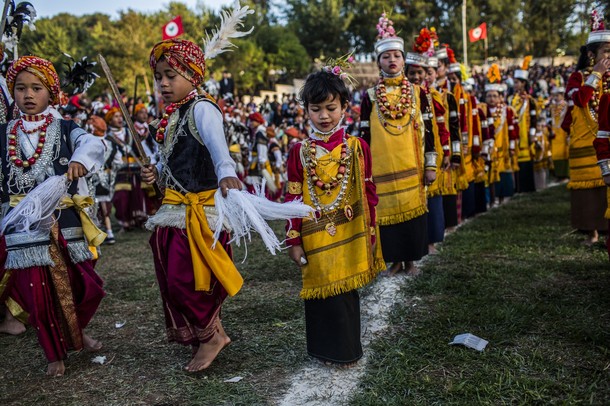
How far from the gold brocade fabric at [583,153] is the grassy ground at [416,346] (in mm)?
752

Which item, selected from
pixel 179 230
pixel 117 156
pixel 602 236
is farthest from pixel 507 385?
pixel 117 156

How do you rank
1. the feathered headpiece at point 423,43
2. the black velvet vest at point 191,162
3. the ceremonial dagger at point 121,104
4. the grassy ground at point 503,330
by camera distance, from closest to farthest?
the grassy ground at point 503,330 < the ceremonial dagger at point 121,104 < the black velvet vest at point 191,162 < the feathered headpiece at point 423,43

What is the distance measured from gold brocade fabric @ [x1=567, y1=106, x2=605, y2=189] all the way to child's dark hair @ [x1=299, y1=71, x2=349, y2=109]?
3.59m

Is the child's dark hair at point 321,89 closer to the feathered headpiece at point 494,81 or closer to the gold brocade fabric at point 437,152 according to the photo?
the gold brocade fabric at point 437,152

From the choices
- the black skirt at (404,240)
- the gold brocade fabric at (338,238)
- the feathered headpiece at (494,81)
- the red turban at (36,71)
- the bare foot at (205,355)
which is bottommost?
the bare foot at (205,355)

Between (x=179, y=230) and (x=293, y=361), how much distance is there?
1121mm

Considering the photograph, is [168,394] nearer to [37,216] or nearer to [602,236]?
[37,216]

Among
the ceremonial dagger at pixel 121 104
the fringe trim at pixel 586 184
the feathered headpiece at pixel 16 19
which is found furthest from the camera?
the fringe trim at pixel 586 184

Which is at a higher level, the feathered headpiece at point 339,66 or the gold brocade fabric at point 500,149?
the feathered headpiece at point 339,66

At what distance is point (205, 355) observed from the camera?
3703mm

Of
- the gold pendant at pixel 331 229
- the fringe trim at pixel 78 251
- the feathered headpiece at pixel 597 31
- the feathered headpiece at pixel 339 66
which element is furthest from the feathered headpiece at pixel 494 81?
the fringe trim at pixel 78 251

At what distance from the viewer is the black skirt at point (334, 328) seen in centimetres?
352

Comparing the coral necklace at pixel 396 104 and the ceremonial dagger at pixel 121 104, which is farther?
the coral necklace at pixel 396 104

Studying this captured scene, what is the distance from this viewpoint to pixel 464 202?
913 cm
